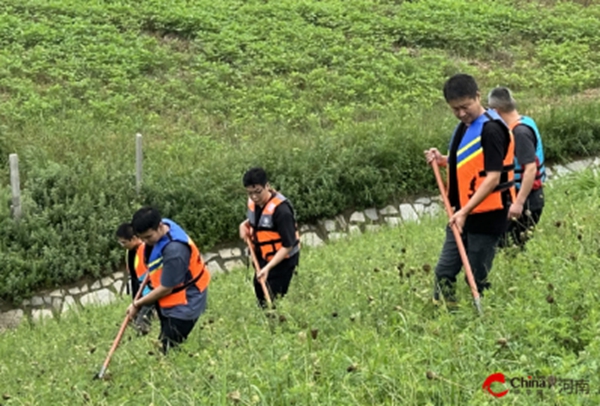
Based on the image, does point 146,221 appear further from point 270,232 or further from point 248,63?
point 248,63

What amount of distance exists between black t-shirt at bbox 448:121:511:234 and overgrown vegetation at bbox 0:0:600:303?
6.66 m

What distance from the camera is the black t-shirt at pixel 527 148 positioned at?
19.1 feet

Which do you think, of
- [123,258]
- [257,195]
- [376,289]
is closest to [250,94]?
[123,258]

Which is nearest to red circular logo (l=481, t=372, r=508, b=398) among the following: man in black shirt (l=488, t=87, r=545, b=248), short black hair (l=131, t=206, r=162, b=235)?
man in black shirt (l=488, t=87, r=545, b=248)

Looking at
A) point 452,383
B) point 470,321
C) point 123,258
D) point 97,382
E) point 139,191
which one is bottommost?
point 123,258

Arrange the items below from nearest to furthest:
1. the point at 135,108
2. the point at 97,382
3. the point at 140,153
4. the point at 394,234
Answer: the point at 97,382, the point at 394,234, the point at 140,153, the point at 135,108

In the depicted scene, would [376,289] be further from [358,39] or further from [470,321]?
[358,39]

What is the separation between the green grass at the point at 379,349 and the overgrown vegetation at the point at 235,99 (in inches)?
176

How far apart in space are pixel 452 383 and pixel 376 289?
2051mm

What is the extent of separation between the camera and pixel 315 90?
15789mm

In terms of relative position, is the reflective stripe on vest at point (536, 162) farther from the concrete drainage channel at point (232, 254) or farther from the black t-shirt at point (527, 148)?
the concrete drainage channel at point (232, 254)

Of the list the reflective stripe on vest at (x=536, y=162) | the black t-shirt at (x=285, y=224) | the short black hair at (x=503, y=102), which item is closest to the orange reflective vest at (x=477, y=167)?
the reflective stripe on vest at (x=536, y=162)

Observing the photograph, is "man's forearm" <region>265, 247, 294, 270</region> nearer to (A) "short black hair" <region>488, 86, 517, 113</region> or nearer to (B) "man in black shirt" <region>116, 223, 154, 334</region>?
(B) "man in black shirt" <region>116, 223, 154, 334</region>

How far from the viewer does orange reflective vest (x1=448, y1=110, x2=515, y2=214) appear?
15.3 feet
